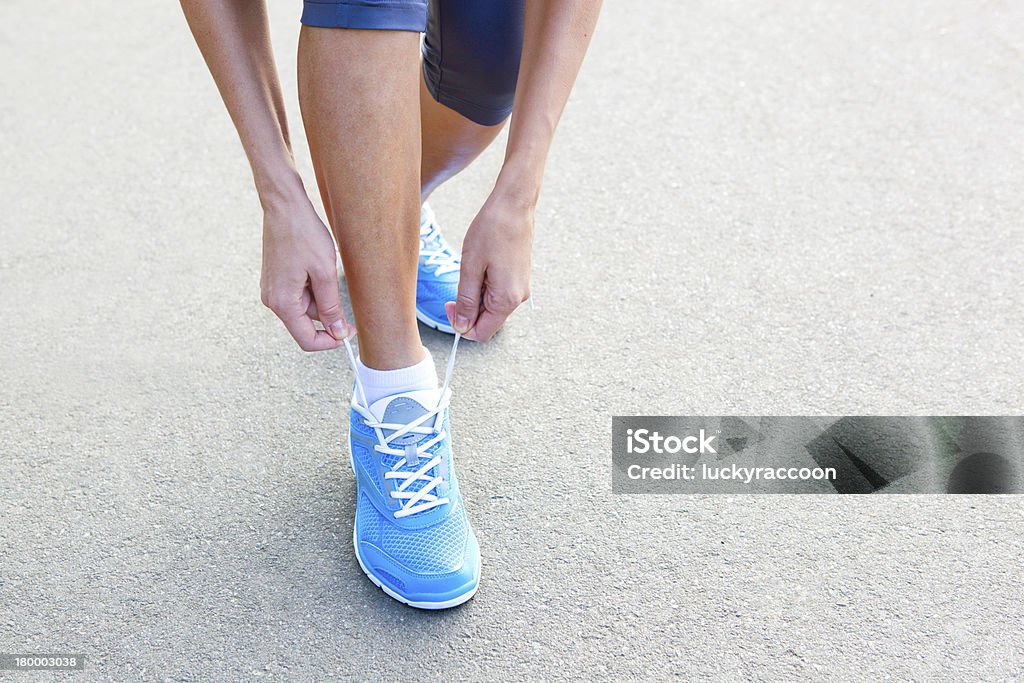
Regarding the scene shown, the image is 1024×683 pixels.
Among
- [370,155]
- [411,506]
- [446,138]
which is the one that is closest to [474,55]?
[446,138]

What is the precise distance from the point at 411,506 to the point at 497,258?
350 mm

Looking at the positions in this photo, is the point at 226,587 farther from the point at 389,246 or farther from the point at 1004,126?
the point at 1004,126

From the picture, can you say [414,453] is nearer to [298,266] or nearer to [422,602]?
[422,602]

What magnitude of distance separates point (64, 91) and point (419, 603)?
71.4 inches

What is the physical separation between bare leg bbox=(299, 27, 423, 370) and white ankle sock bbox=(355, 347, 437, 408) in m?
0.04

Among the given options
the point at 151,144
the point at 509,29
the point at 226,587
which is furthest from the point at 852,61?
the point at 226,587

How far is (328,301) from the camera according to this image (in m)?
1.20

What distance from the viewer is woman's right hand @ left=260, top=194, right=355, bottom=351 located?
3.85ft

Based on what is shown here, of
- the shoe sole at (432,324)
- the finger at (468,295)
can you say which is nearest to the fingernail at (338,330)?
the finger at (468,295)

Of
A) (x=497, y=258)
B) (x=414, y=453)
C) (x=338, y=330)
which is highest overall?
(x=497, y=258)

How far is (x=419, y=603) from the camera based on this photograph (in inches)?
49.6

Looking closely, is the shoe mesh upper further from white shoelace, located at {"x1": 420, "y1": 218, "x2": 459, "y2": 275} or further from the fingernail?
white shoelace, located at {"x1": 420, "y1": 218, "x2": 459, "y2": 275}

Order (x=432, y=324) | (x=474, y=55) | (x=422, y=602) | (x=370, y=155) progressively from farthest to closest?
(x=432, y=324) < (x=474, y=55) < (x=422, y=602) < (x=370, y=155)

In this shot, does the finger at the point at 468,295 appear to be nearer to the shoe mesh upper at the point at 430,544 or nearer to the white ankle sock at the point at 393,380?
the white ankle sock at the point at 393,380
